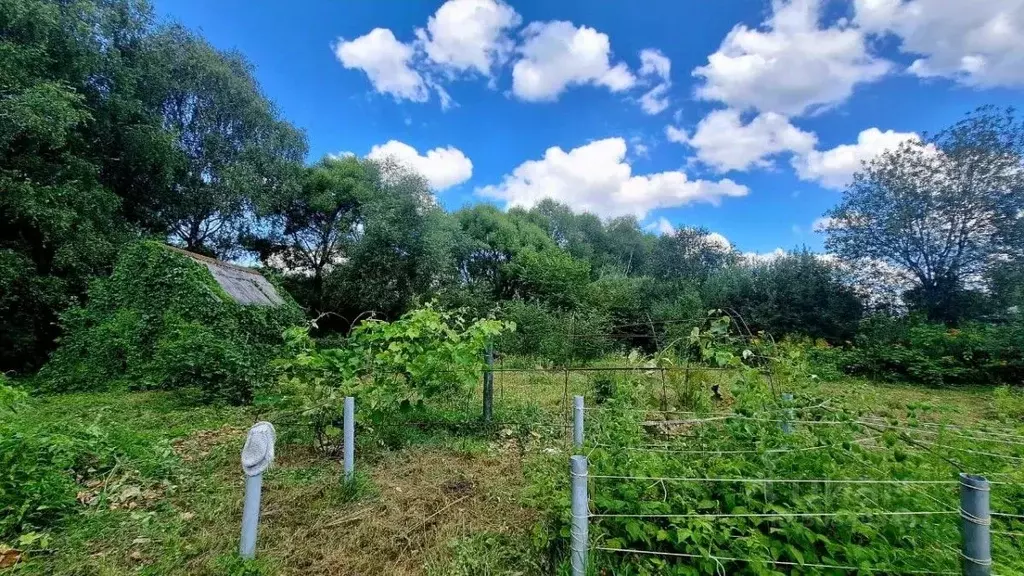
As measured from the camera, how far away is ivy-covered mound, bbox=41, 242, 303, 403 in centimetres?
661

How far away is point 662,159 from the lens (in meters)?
13.0

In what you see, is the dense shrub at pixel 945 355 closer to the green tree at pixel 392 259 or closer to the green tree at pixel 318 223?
the green tree at pixel 392 259

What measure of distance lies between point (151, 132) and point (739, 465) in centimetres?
1356

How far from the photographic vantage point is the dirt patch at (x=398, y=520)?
7.34 ft

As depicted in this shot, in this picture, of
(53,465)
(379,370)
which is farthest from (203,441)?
(379,370)

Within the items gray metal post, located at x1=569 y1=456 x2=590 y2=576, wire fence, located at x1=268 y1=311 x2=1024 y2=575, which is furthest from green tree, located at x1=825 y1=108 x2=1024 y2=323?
gray metal post, located at x1=569 y1=456 x2=590 y2=576

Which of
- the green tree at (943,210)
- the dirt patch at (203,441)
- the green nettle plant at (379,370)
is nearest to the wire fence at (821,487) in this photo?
the green nettle plant at (379,370)

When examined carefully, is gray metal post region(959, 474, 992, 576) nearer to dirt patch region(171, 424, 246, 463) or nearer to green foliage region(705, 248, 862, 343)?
dirt patch region(171, 424, 246, 463)

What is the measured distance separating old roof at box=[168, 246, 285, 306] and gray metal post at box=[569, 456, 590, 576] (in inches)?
309

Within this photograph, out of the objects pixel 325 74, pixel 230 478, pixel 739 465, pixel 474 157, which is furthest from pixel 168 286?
pixel 474 157

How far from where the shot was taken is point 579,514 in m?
1.72

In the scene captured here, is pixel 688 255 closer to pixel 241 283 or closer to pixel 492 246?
pixel 492 246

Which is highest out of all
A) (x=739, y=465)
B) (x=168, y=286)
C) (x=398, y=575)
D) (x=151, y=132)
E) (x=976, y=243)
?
(x=151, y=132)

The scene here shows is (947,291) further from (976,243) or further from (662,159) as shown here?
(662,159)
